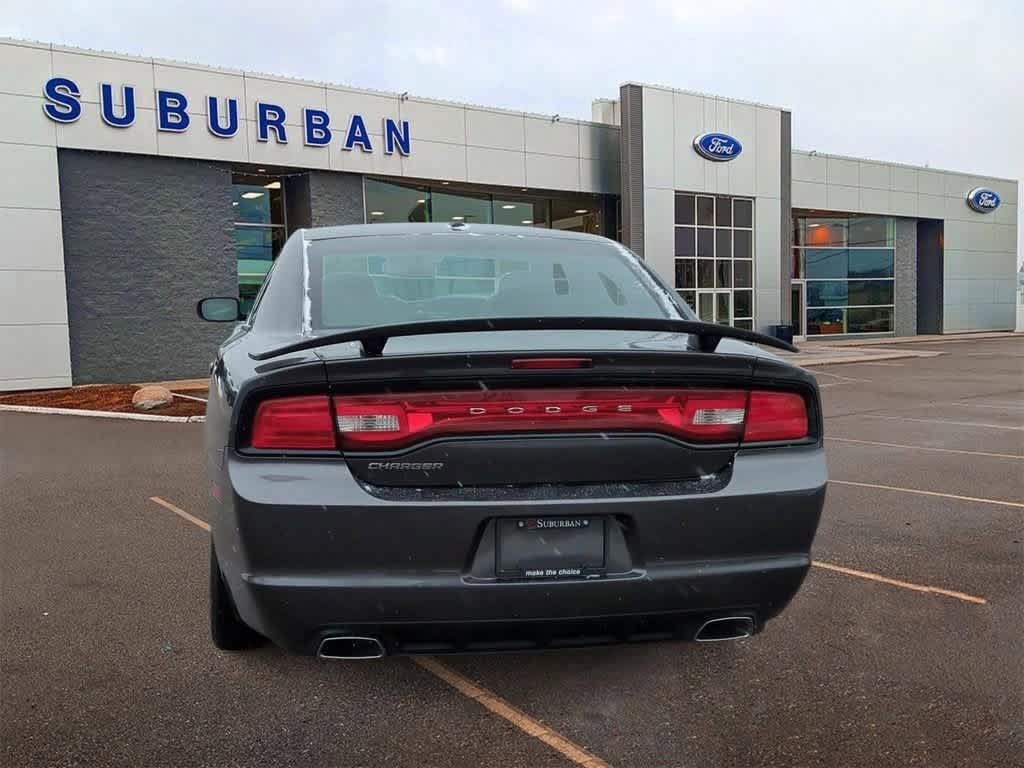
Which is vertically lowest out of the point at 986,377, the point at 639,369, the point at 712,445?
the point at 986,377

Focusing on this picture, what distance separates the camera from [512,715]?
280 cm

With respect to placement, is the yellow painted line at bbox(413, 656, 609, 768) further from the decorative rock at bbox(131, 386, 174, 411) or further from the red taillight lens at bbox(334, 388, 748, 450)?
the decorative rock at bbox(131, 386, 174, 411)

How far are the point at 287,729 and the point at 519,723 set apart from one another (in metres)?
0.75

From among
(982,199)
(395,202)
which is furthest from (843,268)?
(395,202)

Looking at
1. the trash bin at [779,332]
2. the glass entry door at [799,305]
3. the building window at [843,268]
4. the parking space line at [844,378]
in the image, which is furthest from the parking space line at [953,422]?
the building window at [843,268]

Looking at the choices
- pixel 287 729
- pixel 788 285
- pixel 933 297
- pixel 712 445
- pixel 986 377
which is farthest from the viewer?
pixel 933 297

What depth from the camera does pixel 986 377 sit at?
1741 centimetres

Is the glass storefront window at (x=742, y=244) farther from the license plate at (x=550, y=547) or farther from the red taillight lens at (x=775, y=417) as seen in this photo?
the license plate at (x=550, y=547)

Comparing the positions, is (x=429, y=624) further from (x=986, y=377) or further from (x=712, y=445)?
(x=986, y=377)

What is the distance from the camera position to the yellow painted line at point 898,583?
156 inches

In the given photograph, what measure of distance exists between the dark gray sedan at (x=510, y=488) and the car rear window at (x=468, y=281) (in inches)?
25.6

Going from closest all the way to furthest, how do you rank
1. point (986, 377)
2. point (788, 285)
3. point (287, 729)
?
point (287, 729) < point (986, 377) < point (788, 285)

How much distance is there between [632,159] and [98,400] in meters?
17.2

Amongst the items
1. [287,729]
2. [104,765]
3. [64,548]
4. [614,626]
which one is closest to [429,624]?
[614,626]
